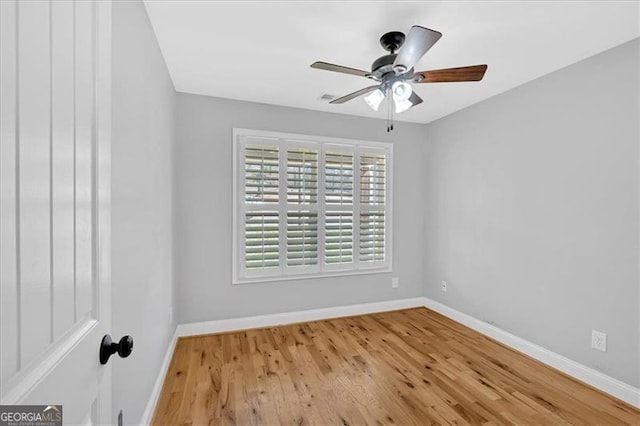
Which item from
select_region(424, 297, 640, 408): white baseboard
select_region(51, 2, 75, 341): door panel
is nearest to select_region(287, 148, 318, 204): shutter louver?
select_region(424, 297, 640, 408): white baseboard

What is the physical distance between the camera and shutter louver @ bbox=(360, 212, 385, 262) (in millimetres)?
3592

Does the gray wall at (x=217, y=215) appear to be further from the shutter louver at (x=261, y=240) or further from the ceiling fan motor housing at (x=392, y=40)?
the ceiling fan motor housing at (x=392, y=40)

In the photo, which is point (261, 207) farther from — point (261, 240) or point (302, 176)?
point (302, 176)

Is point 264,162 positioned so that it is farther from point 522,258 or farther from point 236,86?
point 522,258

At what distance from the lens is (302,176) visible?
331 centimetres

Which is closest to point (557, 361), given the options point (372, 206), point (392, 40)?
point (372, 206)

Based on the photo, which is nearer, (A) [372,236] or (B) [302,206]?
(B) [302,206]

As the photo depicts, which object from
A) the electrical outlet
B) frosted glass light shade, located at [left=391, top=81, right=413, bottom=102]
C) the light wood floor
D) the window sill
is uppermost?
frosted glass light shade, located at [left=391, top=81, right=413, bottom=102]

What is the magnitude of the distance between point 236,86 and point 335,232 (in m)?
1.89

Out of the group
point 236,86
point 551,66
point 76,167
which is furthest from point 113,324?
point 551,66

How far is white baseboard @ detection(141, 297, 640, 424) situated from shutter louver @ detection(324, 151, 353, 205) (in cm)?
132

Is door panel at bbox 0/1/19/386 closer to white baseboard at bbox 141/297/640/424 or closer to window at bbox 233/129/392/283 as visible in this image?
white baseboard at bbox 141/297/640/424

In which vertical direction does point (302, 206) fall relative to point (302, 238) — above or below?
above

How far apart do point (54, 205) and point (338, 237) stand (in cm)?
303
